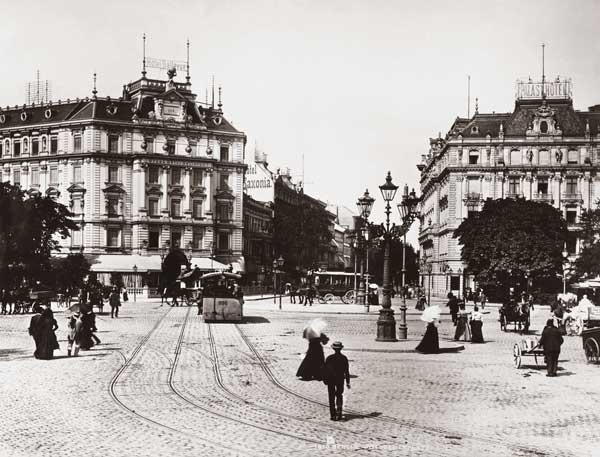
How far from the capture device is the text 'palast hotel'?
74938mm

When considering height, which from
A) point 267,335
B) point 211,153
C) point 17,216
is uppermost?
point 211,153

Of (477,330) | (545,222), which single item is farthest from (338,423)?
(545,222)

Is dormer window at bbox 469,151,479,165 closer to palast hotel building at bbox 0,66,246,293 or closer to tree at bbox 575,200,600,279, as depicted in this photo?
tree at bbox 575,200,600,279

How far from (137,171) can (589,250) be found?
42493 millimetres

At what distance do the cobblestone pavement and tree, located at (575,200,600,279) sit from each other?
32.0 metres

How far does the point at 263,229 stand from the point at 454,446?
291 feet

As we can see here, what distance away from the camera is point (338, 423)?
11.7 m

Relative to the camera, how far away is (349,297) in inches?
2408

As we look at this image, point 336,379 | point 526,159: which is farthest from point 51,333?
point 526,159

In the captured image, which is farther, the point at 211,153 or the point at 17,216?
the point at 211,153

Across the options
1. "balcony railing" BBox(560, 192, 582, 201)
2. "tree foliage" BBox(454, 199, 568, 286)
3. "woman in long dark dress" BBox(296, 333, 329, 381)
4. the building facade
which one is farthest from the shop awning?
"woman in long dark dress" BBox(296, 333, 329, 381)

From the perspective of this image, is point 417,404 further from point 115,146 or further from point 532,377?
point 115,146

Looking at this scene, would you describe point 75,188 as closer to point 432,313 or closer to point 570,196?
point 570,196

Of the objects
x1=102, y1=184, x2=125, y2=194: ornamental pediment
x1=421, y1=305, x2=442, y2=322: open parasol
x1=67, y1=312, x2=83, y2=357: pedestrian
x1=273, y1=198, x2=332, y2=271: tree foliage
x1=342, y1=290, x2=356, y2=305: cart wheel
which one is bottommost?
x1=342, y1=290, x2=356, y2=305: cart wheel
